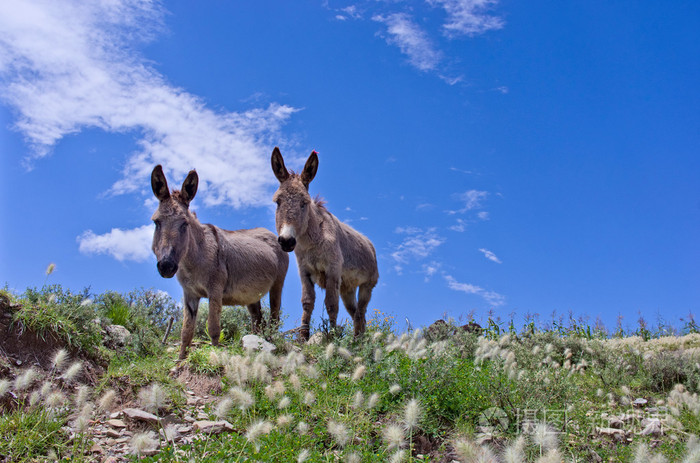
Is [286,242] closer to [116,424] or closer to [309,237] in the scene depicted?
[309,237]

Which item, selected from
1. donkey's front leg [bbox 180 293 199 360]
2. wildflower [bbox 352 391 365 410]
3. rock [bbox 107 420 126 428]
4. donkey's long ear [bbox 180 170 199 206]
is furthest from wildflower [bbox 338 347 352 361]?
donkey's long ear [bbox 180 170 199 206]

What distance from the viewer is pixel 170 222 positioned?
9.30 meters

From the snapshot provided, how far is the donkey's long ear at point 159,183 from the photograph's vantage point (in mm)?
9422

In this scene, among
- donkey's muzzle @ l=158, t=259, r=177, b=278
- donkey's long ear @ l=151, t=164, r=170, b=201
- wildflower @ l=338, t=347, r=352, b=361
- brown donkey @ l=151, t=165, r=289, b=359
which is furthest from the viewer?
donkey's long ear @ l=151, t=164, r=170, b=201

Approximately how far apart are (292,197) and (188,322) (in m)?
2.90

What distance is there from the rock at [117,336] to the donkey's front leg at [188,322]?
154cm

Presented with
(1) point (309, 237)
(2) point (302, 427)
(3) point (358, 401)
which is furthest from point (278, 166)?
(2) point (302, 427)

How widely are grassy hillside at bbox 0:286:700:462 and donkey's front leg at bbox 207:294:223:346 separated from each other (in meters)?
0.46

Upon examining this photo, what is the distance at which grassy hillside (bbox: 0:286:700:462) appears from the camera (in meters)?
5.58

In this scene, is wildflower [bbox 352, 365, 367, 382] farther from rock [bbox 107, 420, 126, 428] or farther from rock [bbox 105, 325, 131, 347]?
rock [bbox 105, 325, 131, 347]

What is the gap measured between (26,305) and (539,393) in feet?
25.4

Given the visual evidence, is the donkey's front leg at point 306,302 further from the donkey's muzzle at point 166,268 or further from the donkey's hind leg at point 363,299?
the donkey's muzzle at point 166,268

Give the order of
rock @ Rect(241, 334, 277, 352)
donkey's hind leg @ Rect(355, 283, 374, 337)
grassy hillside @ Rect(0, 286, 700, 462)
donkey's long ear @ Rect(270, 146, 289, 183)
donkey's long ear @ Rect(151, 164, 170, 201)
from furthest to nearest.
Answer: donkey's hind leg @ Rect(355, 283, 374, 337) < donkey's long ear @ Rect(270, 146, 289, 183) < donkey's long ear @ Rect(151, 164, 170, 201) < rock @ Rect(241, 334, 277, 352) < grassy hillside @ Rect(0, 286, 700, 462)

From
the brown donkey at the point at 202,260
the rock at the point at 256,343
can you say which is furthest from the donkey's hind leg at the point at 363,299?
the rock at the point at 256,343
